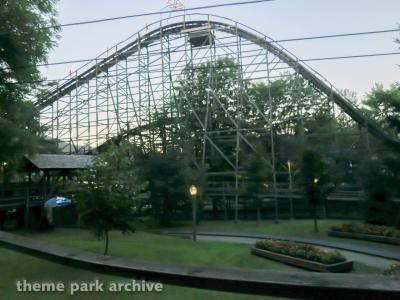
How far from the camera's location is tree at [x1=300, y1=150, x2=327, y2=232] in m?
22.4

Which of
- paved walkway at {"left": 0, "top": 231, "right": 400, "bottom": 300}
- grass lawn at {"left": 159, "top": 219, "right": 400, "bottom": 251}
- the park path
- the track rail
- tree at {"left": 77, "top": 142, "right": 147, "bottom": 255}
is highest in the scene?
the track rail

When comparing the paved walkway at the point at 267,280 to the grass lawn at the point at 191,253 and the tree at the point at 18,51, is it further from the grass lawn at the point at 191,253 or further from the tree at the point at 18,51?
the grass lawn at the point at 191,253

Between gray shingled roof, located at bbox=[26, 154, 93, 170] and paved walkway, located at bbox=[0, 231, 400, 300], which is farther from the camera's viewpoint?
gray shingled roof, located at bbox=[26, 154, 93, 170]

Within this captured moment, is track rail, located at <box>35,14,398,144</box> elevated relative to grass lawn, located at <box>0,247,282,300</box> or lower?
elevated

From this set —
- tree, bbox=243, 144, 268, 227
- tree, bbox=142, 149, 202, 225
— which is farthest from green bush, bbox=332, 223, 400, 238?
tree, bbox=142, 149, 202, 225

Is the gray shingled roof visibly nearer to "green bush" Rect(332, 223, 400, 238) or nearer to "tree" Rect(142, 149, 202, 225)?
"tree" Rect(142, 149, 202, 225)

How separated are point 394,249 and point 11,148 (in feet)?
50.6

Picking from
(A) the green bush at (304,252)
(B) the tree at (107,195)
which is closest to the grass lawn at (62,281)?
(B) the tree at (107,195)

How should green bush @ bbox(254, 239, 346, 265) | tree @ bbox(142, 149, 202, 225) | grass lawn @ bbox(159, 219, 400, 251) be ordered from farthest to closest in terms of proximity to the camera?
tree @ bbox(142, 149, 202, 225) < grass lawn @ bbox(159, 219, 400, 251) < green bush @ bbox(254, 239, 346, 265)

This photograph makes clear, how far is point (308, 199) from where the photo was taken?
22.8m

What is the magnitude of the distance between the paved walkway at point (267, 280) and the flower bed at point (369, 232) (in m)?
16.5

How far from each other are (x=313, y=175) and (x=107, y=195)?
1258 centimetres

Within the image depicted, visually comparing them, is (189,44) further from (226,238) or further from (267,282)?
(267,282)

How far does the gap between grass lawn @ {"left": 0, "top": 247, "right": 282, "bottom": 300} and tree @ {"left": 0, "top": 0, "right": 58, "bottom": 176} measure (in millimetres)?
5720
